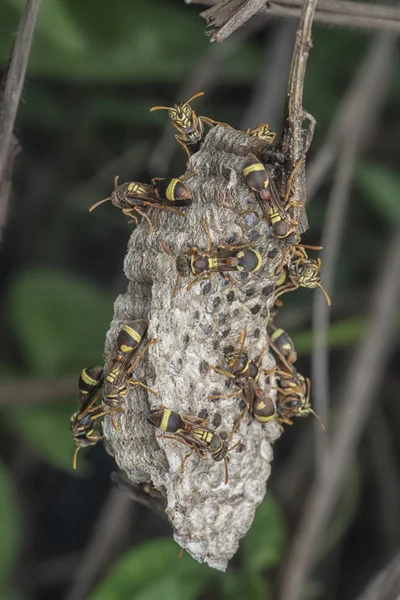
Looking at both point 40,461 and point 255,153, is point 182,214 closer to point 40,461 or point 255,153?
point 255,153

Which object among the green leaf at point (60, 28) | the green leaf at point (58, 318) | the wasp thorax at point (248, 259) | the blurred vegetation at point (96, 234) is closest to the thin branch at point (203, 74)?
the blurred vegetation at point (96, 234)

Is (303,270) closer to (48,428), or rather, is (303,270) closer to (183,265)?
(183,265)

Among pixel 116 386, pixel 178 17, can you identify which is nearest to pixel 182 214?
pixel 116 386

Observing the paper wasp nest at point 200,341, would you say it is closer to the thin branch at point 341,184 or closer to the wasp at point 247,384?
the wasp at point 247,384

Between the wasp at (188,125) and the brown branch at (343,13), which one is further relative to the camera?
the brown branch at (343,13)

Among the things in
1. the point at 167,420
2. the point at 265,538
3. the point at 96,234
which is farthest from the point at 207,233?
the point at 96,234

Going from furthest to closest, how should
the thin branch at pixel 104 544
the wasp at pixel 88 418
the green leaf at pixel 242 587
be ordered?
1. the thin branch at pixel 104 544
2. the green leaf at pixel 242 587
3. the wasp at pixel 88 418
